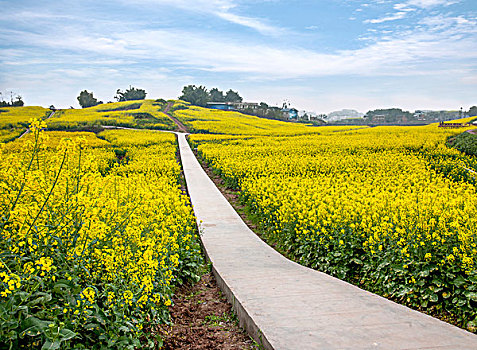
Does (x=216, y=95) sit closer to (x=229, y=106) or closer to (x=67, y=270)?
(x=229, y=106)

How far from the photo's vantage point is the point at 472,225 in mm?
4992

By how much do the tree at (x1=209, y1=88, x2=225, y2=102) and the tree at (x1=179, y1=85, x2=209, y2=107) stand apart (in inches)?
129

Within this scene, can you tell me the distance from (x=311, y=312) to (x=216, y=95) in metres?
116

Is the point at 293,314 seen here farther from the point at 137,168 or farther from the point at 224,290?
the point at 137,168

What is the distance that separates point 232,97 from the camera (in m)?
121

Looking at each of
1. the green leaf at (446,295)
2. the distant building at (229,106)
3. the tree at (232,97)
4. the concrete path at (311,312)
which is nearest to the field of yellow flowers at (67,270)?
the concrete path at (311,312)

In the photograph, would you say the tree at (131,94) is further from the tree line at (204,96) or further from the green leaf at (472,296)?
the green leaf at (472,296)

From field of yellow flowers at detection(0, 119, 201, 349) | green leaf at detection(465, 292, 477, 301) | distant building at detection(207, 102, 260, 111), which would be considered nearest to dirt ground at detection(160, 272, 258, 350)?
field of yellow flowers at detection(0, 119, 201, 349)

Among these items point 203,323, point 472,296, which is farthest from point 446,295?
point 203,323

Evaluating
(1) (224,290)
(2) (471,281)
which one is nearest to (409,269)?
(2) (471,281)

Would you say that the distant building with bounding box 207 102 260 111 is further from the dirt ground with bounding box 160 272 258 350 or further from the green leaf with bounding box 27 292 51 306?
the green leaf with bounding box 27 292 51 306

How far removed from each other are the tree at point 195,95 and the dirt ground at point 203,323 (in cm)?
10211

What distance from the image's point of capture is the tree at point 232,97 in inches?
4739

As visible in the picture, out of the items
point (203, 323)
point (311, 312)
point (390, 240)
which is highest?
point (390, 240)
